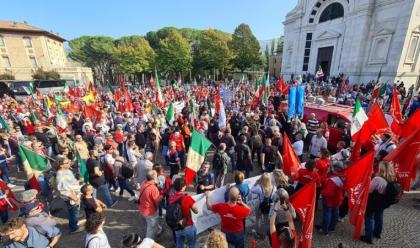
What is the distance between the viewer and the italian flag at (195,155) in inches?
200

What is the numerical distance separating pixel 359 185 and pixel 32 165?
22.4ft

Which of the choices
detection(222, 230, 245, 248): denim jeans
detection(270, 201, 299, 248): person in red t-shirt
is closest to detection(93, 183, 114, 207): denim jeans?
detection(222, 230, 245, 248): denim jeans

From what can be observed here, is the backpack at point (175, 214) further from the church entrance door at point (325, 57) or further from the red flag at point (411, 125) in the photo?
the church entrance door at point (325, 57)

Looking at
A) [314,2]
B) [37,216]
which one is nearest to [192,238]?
[37,216]

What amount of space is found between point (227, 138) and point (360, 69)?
81.2ft

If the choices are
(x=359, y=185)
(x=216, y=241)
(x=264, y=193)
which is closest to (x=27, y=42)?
(x=264, y=193)

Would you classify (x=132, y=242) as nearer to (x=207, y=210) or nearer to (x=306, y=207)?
(x=207, y=210)

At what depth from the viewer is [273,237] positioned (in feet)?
11.0

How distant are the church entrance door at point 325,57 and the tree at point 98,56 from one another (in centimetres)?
4586

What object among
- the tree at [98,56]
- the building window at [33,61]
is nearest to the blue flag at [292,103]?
the building window at [33,61]

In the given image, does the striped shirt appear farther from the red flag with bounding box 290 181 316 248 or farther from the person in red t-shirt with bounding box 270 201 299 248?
the person in red t-shirt with bounding box 270 201 299 248

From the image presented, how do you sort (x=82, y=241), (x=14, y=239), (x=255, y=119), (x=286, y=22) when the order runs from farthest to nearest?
1. (x=286, y=22)
2. (x=255, y=119)
3. (x=82, y=241)
4. (x=14, y=239)

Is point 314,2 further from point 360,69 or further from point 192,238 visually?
point 192,238

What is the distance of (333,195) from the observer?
4523mm
